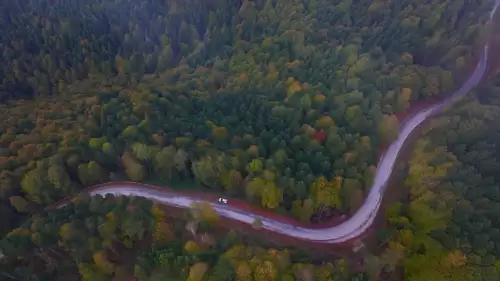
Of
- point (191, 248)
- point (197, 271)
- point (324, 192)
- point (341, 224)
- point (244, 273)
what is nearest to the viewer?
point (244, 273)

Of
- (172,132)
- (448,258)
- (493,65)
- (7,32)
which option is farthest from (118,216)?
(493,65)

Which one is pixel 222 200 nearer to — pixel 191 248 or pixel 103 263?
pixel 191 248

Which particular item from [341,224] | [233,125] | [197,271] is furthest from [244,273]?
[233,125]

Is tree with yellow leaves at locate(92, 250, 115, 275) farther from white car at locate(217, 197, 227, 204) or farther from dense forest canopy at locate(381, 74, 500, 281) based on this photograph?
dense forest canopy at locate(381, 74, 500, 281)

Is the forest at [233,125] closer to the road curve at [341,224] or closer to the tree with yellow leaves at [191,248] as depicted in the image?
the tree with yellow leaves at [191,248]

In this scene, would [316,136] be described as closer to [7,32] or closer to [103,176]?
[103,176]

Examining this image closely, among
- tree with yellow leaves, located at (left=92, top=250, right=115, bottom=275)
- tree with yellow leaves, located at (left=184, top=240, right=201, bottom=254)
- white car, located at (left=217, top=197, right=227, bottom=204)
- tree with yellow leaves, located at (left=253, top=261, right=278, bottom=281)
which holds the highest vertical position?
tree with yellow leaves, located at (left=253, top=261, right=278, bottom=281)

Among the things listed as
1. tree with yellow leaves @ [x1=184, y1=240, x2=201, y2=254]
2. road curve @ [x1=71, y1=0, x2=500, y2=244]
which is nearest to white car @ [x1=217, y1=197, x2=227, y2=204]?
road curve @ [x1=71, y1=0, x2=500, y2=244]

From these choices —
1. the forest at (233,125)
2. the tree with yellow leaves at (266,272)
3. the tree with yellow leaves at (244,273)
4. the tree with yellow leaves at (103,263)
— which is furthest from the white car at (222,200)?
the tree with yellow leaves at (103,263)
